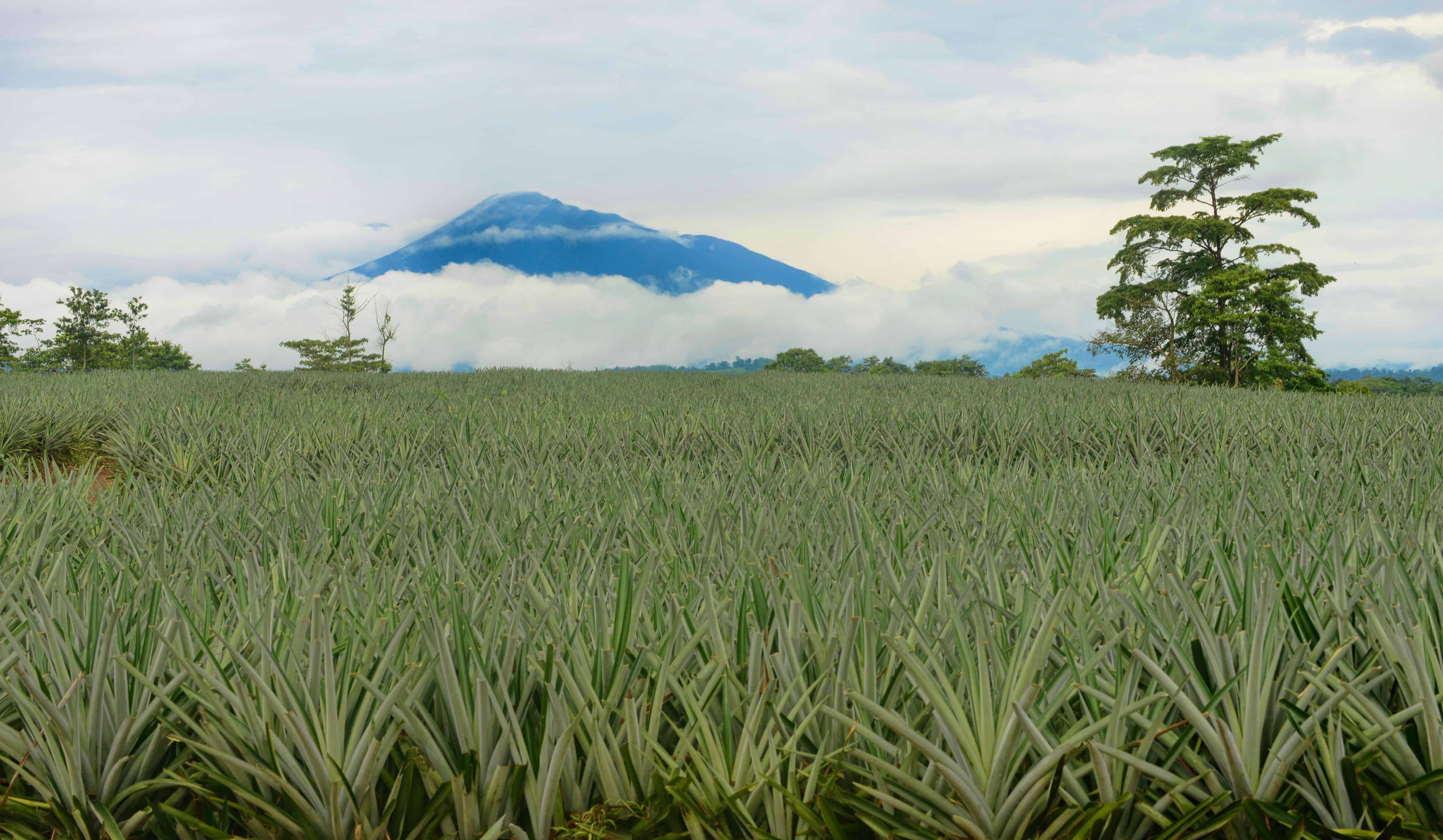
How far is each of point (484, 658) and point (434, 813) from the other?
227mm

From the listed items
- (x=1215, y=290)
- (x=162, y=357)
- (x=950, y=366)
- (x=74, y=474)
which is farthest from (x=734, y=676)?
(x=162, y=357)

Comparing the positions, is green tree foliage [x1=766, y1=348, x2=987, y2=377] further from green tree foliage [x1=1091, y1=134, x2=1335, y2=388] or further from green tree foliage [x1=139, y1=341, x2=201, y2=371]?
green tree foliage [x1=139, y1=341, x2=201, y2=371]

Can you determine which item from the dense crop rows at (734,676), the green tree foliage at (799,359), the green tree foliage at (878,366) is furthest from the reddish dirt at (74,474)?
the green tree foliage at (799,359)

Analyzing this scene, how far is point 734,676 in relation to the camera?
1.20m

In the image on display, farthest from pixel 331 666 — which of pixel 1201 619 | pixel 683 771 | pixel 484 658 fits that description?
pixel 1201 619

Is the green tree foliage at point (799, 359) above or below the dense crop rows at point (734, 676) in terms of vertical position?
above

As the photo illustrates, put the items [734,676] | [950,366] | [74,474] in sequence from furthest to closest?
[950,366], [74,474], [734,676]

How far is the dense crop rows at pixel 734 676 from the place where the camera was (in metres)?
1.10

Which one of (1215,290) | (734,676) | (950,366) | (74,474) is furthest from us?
(950,366)

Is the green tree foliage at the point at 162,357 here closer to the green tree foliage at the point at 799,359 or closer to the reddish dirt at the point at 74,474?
the green tree foliage at the point at 799,359

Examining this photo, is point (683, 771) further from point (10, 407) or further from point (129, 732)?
point (10, 407)

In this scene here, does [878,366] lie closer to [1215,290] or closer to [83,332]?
[1215,290]

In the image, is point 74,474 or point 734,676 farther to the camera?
point 74,474

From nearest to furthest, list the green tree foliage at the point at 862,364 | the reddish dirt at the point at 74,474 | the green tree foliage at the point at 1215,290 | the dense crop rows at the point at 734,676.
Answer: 1. the dense crop rows at the point at 734,676
2. the reddish dirt at the point at 74,474
3. the green tree foliage at the point at 1215,290
4. the green tree foliage at the point at 862,364
